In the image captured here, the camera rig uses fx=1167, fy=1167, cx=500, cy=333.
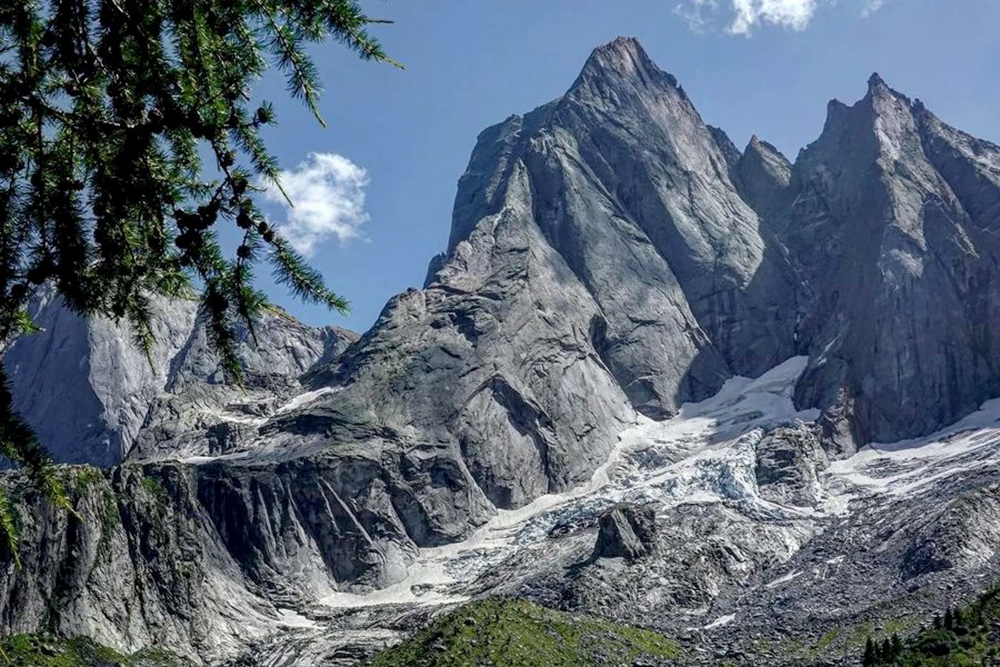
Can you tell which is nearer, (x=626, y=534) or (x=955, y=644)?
(x=955, y=644)

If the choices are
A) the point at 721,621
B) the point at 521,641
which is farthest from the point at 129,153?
the point at 721,621

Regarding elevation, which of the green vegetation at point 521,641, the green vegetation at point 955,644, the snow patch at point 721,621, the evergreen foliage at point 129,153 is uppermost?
the evergreen foliage at point 129,153

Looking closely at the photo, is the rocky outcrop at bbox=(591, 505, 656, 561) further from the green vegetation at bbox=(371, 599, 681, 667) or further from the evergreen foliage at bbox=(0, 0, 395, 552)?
the evergreen foliage at bbox=(0, 0, 395, 552)

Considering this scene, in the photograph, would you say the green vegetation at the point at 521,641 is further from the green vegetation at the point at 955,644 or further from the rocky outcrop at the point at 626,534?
the green vegetation at the point at 955,644

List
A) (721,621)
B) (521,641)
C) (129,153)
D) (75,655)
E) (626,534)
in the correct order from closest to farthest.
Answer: (129,153), (521,641), (75,655), (721,621), (626,534)

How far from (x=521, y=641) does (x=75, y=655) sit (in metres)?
59.2

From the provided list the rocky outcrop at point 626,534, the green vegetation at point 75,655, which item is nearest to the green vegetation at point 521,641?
the rocky outcrop at point 626,534

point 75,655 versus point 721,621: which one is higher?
point 75,655

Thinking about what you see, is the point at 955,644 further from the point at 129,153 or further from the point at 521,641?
the point at 129,153

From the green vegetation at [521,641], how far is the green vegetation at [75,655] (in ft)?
127

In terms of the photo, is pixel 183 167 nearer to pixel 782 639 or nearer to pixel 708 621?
pixel 782 639

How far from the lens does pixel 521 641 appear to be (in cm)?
12681

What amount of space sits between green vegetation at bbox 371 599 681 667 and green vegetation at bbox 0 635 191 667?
3876 cm

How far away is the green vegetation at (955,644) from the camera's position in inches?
3836
